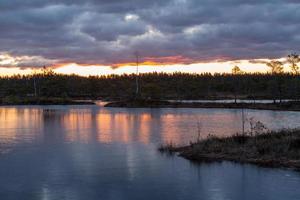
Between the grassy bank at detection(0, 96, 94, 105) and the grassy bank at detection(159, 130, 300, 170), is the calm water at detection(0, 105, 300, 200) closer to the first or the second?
the grassy bank at detection(159, 130, 300, 170)

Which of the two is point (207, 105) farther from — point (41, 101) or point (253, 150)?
point (253, 150)

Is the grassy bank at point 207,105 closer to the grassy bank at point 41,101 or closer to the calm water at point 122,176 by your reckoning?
the grassy bank at point 41,101

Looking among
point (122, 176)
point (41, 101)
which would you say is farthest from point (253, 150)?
point (41, 101)

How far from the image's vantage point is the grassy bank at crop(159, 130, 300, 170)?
27.8m

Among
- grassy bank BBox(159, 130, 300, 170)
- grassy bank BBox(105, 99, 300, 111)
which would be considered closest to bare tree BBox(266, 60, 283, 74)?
grassy bank BBox(105, 99, 300, 111)

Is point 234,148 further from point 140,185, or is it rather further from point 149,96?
point 149,96

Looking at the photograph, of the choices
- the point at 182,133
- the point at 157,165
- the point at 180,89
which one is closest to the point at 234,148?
the point at 157,165

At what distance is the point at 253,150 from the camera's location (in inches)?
1174

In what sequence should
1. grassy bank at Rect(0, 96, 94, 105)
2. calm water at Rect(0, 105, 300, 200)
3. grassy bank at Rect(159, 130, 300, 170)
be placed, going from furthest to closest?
grassy bank at Rect(0, 96, 94, 105), grassy bank at Rect(159, 130, 300, 170), calm water at Rect(0, 105, 300, 200)

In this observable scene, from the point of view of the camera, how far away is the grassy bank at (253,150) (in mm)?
27788

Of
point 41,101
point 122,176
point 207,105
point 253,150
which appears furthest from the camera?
point 41,101

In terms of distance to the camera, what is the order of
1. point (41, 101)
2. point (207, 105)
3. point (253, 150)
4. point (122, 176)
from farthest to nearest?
1. point (41, 101)
2. point (207, 105)
3. point (253, 150)
4. point (122, 176)

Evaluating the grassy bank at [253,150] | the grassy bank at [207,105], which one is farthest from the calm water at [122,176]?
the grassy bank at [207,105]

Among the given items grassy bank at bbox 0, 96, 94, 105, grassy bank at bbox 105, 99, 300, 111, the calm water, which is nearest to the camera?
the calm water
